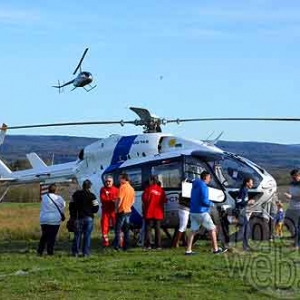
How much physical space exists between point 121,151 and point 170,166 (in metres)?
1.95

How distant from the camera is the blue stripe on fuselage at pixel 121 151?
19.9 metres

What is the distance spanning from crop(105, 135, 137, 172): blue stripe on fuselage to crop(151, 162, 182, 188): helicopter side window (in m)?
1.39

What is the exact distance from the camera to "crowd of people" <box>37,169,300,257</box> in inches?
634

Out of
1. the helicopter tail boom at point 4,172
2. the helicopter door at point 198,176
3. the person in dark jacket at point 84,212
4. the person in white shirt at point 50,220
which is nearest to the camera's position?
the person in dark jacket at point 84,212

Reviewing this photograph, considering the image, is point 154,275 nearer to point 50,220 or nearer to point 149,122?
point 50,220

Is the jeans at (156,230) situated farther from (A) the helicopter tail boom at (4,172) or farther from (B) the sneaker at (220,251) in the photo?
(A) the helicopter tail boom at (4,172)

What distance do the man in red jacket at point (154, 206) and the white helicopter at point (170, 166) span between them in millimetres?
599

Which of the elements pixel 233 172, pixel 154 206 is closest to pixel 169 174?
pixel 154 206

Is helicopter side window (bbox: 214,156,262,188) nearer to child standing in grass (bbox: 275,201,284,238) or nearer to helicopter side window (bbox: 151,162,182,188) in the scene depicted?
helicopter side window (bbox: 151,162,182,188)

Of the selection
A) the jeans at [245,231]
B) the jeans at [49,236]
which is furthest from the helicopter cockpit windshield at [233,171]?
the jeans at [49,236]

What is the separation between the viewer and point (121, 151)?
20047mm

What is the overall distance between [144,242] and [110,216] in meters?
0.95

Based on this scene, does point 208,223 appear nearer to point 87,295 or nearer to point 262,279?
point 262,279

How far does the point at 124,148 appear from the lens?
20.0 m
